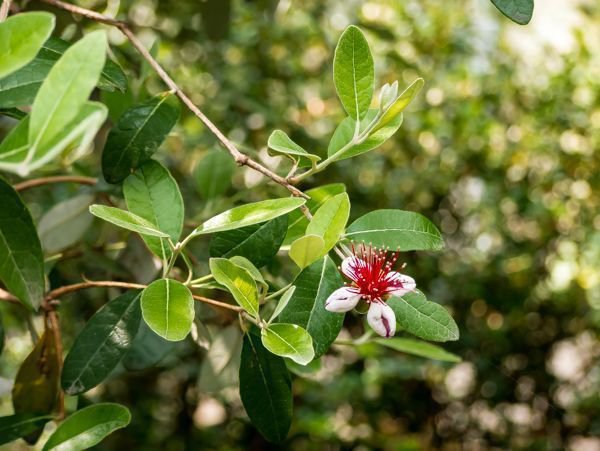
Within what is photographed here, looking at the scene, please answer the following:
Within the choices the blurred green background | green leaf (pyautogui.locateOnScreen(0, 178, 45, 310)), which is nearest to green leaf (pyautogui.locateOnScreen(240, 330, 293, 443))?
green leaf (pyautogui.locateOnScreen(0, 178, 45, 310))

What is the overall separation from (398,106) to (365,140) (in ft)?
0.17

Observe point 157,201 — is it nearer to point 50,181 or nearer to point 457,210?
point 50,181

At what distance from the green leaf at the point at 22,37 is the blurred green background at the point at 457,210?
1417 mm

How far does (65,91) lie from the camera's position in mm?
427

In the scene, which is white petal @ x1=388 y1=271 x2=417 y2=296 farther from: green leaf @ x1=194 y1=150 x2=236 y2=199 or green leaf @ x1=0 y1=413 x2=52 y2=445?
green leaf @ x1=194 y1=150 x2=236 y2=199

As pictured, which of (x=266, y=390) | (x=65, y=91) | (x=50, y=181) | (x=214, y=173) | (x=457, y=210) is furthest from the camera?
(x=457, y=210)

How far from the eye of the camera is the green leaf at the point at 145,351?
89cm

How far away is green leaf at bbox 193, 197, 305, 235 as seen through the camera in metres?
0.54

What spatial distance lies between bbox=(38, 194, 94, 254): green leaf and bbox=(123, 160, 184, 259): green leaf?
0.30m

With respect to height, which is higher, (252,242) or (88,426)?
(252,242)

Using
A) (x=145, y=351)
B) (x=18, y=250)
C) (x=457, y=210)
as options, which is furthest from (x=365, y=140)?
(x=457, y=210)

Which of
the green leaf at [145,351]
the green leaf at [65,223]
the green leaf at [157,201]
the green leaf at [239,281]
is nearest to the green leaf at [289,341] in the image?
the green leaf at [239,281]

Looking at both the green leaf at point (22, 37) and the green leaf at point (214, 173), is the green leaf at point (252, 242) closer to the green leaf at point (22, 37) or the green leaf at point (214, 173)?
the green leaf at point (22, 37)

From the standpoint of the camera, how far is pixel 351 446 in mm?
2041
